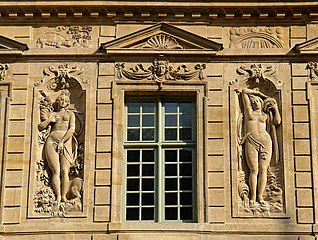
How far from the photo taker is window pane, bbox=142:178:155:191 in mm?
14023

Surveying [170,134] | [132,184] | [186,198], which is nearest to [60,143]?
[132,184]

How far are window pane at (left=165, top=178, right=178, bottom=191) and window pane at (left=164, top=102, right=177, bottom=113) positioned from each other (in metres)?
1.33

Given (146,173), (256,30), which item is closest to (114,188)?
(146,173)

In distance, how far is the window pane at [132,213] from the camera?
13.8 meters

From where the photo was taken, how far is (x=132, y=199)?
13953 mm

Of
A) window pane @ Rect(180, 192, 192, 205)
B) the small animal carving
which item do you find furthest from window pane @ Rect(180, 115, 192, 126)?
the small animal carving

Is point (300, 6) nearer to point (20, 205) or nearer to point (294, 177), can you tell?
point (294, 177)

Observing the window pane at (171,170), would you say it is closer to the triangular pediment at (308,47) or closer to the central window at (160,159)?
the central window at (160,159)

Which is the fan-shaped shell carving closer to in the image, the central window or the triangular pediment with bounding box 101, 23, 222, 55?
the triangular pediment with bounding box 101, 23, 222, 55

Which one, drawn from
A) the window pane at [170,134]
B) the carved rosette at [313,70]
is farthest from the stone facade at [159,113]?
the window pane at [170,134]

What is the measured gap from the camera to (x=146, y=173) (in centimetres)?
1415

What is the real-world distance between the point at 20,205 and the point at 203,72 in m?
4.17

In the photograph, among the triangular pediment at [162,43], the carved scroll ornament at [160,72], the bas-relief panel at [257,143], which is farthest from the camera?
the triangular pediment at [162,43]

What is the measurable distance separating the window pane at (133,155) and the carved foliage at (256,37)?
2735 millimetres
